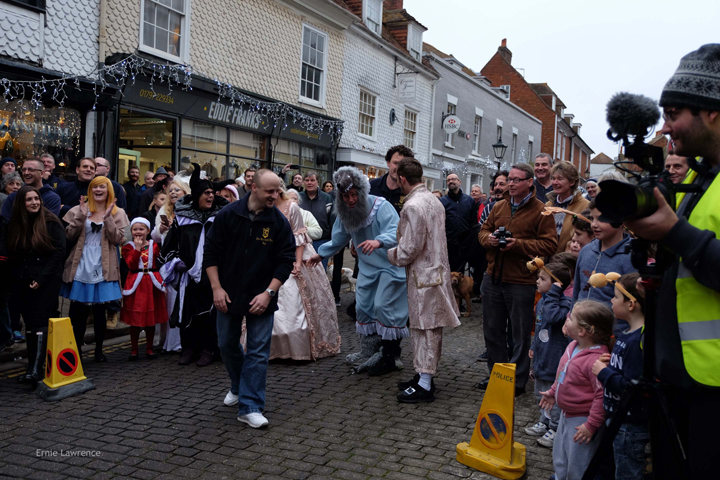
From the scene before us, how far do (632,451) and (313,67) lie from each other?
15677 mm

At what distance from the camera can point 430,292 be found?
5141 mm

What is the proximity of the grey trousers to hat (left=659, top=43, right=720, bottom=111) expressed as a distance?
11.6 feet

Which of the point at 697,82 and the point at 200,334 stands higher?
the point at 697,82

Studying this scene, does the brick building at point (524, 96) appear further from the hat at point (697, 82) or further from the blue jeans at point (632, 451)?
the hat at point (697, 82)

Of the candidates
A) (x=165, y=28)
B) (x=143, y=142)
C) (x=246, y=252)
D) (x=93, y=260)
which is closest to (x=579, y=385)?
(x=246, y=252)

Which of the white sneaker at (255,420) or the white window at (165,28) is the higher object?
the white window at (165,28)

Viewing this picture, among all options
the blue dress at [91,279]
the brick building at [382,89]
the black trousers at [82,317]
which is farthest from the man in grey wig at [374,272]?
the brick building at [382,89]

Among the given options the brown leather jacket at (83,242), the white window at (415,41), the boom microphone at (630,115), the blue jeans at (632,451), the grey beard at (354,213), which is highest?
the white window at (415,41)

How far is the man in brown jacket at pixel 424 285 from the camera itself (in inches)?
201

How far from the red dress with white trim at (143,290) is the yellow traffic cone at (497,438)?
150 inches

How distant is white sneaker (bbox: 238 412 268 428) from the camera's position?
4430mm

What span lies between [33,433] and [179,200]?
2.88 m

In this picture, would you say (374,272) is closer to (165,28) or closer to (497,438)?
(497,438)

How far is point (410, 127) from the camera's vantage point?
22500 millimetres
